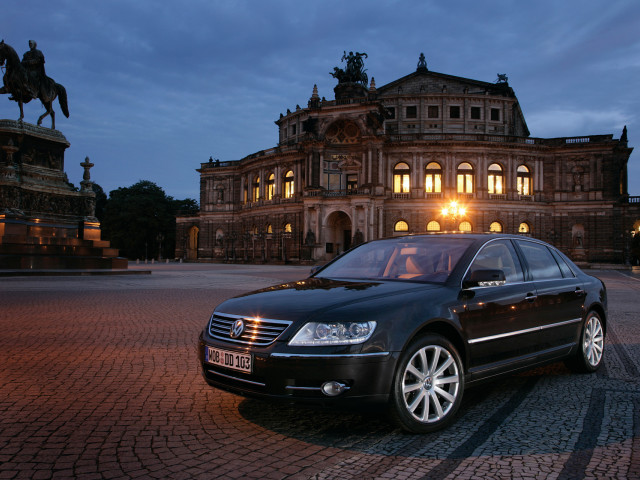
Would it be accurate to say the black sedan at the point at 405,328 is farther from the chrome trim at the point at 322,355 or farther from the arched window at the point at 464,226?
the arched window at the point at 464,226

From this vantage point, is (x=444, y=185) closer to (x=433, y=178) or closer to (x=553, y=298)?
(x=433, y=178)

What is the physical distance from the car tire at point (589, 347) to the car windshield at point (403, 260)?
2099 mm

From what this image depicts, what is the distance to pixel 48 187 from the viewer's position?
2308cm

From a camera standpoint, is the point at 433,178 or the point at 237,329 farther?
the point at 433,178

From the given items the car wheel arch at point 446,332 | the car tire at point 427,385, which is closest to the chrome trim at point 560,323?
the car wheel arch at point 446,332

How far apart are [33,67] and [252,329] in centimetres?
2459

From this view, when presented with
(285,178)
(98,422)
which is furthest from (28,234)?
(285,178)

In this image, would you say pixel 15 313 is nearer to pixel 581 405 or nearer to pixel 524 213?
pixel 581 405

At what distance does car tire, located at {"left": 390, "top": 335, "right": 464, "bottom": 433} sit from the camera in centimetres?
389

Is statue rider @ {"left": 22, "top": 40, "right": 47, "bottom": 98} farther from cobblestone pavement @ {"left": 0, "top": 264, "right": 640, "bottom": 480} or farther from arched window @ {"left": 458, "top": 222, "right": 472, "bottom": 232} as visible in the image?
arched window @ {"left": 458, "top": 222, "right": 472, "bottom": 232}

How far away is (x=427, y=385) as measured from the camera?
13.5 ft

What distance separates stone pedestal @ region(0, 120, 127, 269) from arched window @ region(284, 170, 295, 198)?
36968mm

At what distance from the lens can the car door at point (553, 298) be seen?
5.46m

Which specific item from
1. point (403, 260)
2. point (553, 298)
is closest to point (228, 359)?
point (403, 260)
